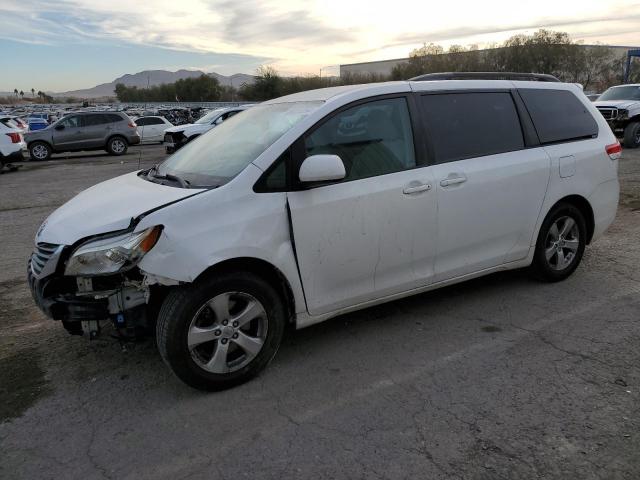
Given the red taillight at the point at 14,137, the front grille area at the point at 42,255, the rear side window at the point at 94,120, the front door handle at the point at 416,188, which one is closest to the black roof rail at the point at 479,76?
the front door handle at the point at 416,188

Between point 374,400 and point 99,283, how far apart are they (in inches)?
68.3

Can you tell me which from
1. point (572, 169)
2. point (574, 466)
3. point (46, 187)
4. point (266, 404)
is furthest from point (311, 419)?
point (46, 187)

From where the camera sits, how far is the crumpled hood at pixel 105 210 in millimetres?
3141

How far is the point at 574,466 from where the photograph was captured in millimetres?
2480

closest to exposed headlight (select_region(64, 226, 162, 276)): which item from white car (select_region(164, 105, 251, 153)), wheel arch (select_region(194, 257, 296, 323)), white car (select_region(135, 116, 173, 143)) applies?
wheel arch (select_region(194, 257, 296, 323))

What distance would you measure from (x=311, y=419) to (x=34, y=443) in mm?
1465

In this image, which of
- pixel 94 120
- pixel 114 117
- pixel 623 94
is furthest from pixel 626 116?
pixel 94 120

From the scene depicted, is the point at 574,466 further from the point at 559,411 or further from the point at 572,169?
the point at 572,169

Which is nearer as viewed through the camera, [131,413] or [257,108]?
[131,413]

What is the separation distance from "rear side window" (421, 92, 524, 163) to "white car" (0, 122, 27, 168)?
51.3 feet

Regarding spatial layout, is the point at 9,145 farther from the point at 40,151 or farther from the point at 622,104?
the point at 622,104

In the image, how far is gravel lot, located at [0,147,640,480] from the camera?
2588mm

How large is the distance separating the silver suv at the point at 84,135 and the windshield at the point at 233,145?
19019mm

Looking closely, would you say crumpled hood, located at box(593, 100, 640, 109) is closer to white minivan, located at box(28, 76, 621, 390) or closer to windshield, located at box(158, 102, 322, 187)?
white minivan, located at box(28, 76, 621, 390)
